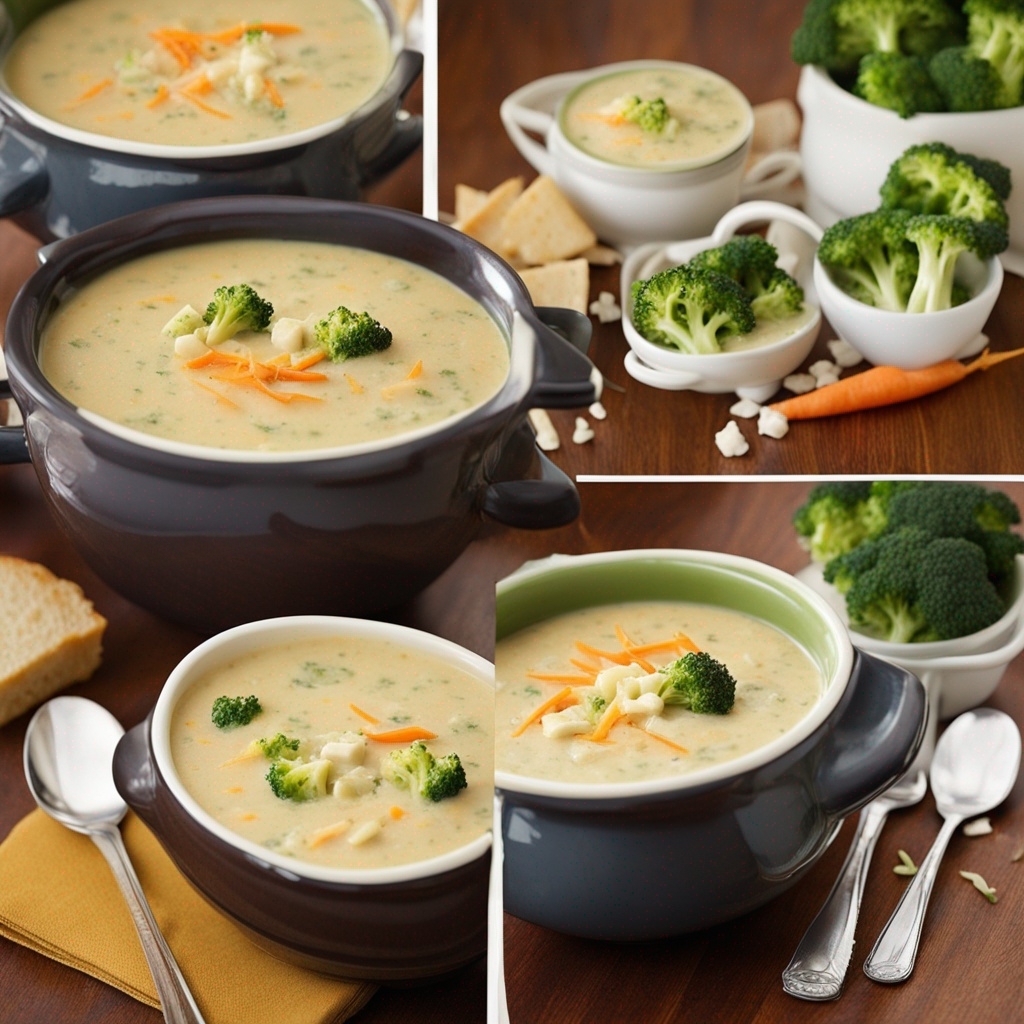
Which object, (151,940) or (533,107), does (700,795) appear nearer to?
(151,940)

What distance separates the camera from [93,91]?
932mm

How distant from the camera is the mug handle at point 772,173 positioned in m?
Answer: 1.21

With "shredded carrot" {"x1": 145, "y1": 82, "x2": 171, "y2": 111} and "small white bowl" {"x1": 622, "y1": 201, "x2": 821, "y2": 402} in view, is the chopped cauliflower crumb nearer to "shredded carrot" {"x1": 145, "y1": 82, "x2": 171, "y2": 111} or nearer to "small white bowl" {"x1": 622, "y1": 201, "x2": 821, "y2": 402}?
"small white bowl" {"x1": 622, "y1": 201, "x2": 821, "y2": 402}

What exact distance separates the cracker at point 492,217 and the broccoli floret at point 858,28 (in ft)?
1.03

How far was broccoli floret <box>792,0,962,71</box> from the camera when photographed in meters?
1.22

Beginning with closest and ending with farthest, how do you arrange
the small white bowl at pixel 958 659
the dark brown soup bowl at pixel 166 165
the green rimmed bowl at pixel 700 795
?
the green rimmed bowl at pixel 700 795
the small white bowl at pixel 958 659
the dark brown soup bowl at pixel 166 165

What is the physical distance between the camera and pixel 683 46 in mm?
1212

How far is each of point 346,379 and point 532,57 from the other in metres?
0.54

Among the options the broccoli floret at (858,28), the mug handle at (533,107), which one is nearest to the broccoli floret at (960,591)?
the mug handle at (533,107)

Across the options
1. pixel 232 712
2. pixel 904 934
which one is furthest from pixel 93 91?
pixel 904 934

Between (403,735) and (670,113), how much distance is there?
0.67m

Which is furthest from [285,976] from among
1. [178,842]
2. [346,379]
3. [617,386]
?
[617,386]

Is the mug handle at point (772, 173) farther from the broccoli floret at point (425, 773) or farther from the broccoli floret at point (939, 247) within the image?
the broccoli floret at point (425, 773)

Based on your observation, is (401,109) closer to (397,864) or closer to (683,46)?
(683,46)
